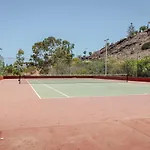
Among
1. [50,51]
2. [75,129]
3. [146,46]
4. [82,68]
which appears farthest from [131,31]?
[75,129]

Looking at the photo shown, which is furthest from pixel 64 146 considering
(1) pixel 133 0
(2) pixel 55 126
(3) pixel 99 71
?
(3) pixel 99 71

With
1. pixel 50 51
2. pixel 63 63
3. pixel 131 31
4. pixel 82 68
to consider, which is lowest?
pixel 82 68

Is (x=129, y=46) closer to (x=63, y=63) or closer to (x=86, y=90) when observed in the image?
(x=63, y=63)

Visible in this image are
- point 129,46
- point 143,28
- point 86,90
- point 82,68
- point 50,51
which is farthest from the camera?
point 143,28

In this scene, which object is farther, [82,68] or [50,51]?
[50,51]

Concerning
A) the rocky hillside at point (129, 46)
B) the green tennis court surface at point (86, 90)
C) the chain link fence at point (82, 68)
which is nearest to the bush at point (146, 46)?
the rocky hillside at point (129, 46)

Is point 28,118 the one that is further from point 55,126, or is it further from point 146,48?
point 146,48

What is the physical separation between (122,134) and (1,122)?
7.33 feet

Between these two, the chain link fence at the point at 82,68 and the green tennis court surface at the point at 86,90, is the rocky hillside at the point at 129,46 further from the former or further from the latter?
the green tennis court surface at the point at 86,90

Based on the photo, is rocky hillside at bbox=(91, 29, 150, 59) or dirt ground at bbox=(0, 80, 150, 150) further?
rocky hillside at bbox=(91, 29, 150, 59)

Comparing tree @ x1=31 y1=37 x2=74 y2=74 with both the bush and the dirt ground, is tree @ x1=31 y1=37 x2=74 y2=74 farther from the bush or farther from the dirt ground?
the dirt ground

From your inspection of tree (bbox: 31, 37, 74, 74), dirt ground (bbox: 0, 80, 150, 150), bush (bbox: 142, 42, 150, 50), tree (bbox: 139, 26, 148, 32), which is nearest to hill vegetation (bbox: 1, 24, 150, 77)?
tree (bbox: 31, 37, 74, 74)

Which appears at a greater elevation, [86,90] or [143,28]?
[143,28]

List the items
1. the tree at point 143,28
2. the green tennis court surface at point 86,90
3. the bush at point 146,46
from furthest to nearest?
the tree at point 143,28, the bush at point 146,46, the green tennis court surface at point 86,90
